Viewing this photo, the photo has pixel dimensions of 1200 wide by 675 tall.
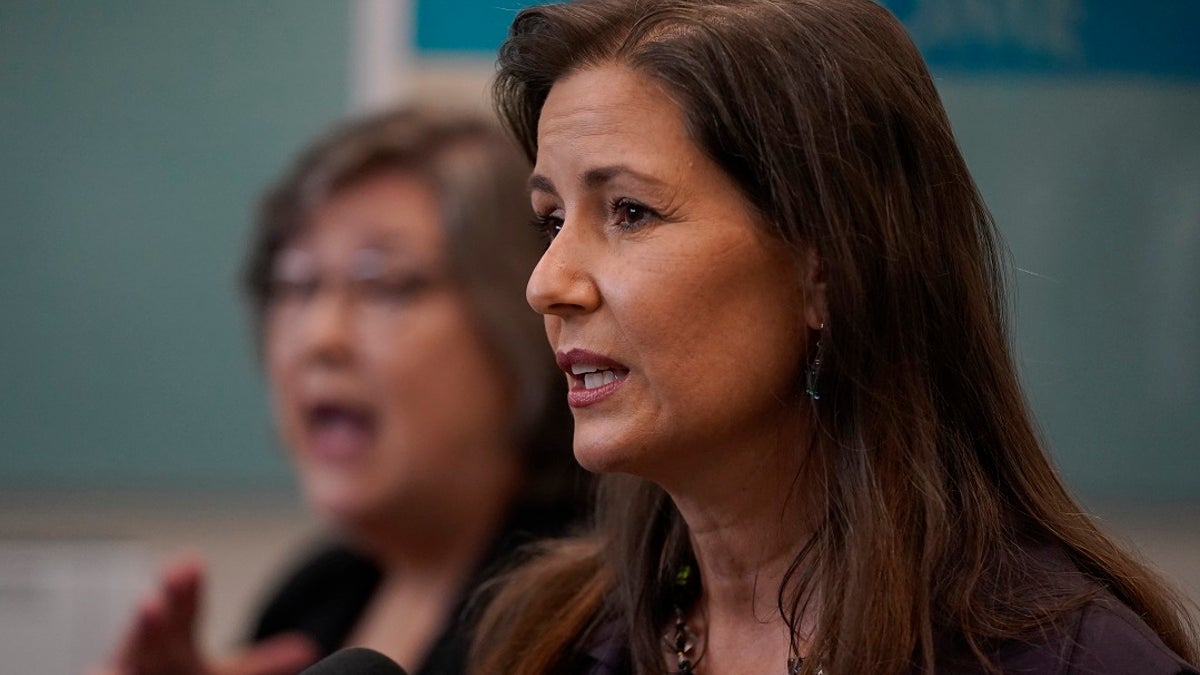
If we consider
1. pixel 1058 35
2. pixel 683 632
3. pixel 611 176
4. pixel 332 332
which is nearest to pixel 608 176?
pixel 611 176

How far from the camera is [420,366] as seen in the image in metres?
1.96

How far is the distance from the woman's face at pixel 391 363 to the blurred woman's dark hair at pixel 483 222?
2cm

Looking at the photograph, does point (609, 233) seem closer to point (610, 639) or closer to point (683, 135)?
point (683, 135)

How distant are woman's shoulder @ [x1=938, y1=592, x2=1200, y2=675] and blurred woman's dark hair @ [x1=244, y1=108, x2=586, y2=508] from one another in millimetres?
951

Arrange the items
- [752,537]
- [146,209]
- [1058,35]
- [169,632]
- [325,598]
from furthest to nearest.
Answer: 1. [146,209]
2. [325,598]
3. [1058,35]
4. [169,632]
5. [752,537]

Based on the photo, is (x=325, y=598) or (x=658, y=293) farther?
(x=325, y=598)

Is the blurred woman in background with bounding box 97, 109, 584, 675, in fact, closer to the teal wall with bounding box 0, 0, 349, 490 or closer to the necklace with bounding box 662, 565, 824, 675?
the teal wall with bounding box 0, 0, 349, 490

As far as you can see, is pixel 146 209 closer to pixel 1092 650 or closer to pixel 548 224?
pixel 548 224

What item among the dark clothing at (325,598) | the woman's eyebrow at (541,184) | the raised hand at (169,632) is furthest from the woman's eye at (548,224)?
the dark clothing at (325,598)

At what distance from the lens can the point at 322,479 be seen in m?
2.03

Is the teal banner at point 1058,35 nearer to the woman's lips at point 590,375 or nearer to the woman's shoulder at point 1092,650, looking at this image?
the woman's lips at point 590,375

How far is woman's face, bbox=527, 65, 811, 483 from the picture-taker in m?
1.02

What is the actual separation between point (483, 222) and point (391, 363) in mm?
222

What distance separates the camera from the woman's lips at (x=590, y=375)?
104 cm
